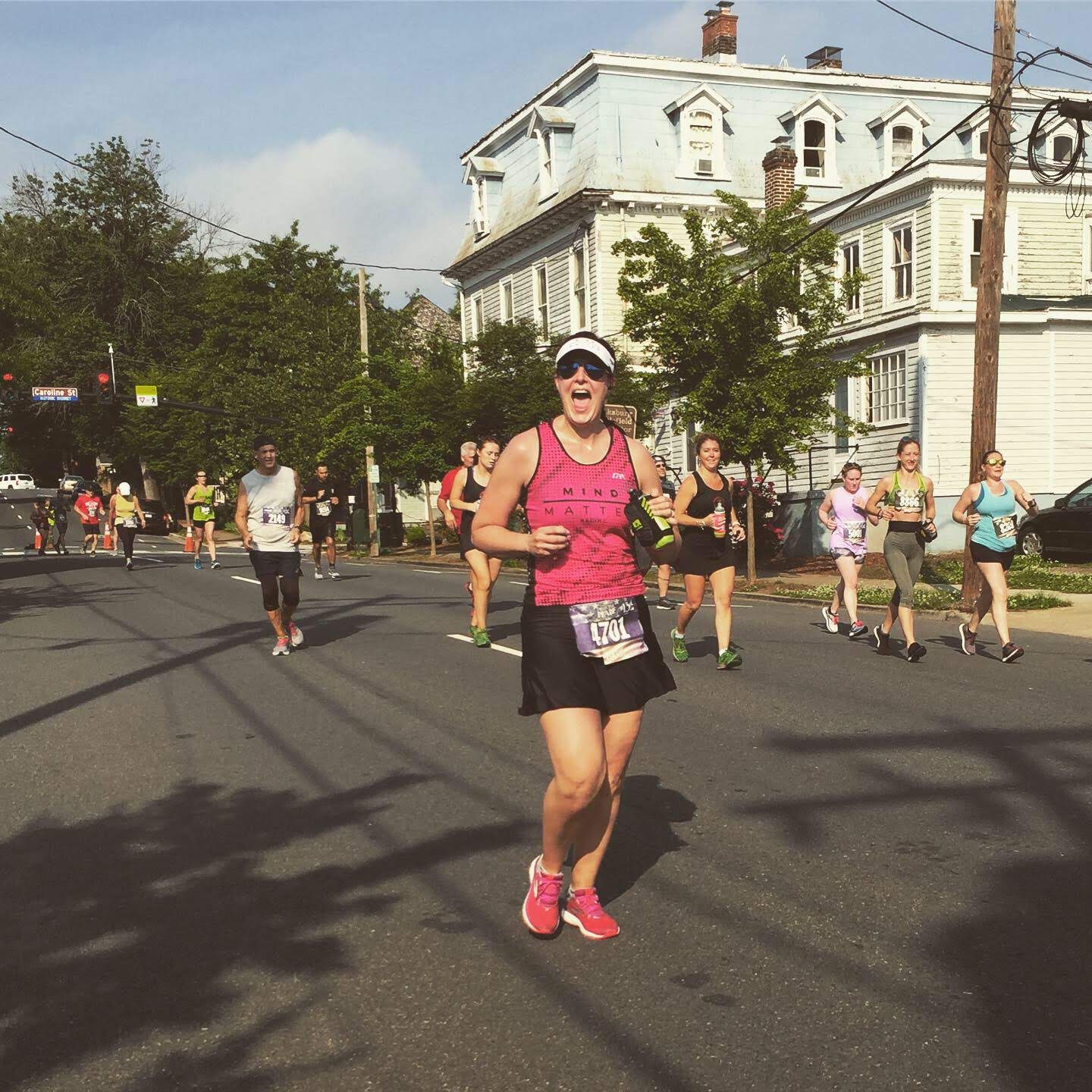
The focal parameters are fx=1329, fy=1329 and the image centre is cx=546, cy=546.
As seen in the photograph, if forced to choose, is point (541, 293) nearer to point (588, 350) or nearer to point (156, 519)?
point (156, 519)

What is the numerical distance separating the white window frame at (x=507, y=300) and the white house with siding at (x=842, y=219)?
82mm

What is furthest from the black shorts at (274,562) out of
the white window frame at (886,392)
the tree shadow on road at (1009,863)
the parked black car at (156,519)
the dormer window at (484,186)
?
the parked black car at (156,519)

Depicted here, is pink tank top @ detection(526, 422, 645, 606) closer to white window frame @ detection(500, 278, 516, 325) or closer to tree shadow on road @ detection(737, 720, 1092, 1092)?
tree shadow on road @ detection(737, 720, 1092, 1092)

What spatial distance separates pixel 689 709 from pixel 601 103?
31.9 m

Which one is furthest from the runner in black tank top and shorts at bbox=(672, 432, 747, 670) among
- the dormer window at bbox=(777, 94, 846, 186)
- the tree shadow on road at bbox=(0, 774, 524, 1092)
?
the dormer window at bbox=(777, 94, 846, 186)

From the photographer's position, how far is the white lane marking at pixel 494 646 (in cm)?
1236

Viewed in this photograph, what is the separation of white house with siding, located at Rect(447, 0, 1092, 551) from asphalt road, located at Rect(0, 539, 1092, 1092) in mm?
14945

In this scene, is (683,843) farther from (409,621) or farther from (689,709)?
(409,621)

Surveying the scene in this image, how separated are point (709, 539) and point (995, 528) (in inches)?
105

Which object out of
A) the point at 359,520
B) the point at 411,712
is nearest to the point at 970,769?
the point at 411,712

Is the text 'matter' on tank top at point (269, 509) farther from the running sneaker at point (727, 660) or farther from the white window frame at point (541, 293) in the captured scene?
the white window frame at point (541, 293)

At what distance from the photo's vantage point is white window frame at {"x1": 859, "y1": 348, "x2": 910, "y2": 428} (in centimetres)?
2889

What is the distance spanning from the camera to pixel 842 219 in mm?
30906

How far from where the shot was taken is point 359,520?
139 ft
